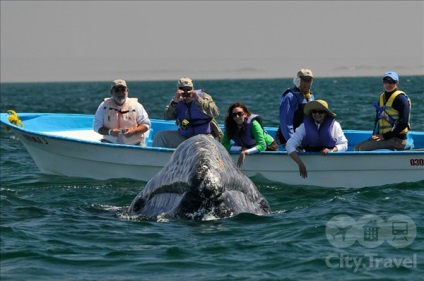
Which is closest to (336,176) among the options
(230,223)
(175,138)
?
(175,138)

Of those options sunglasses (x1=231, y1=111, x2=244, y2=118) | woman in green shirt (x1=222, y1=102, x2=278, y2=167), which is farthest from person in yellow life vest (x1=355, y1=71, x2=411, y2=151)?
sunglasses (x1=231, y1=111, x2=244, y2=118)

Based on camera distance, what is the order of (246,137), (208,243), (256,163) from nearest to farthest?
(208,243) < (246,137) < (256,163)

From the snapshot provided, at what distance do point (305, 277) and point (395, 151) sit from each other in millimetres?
5434

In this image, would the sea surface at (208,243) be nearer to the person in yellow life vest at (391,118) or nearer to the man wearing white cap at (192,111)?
the person in yellow life vest at (391,118)

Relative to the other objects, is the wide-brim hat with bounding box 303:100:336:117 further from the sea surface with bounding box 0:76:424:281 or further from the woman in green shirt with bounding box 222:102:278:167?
the sea surface with bounding box 0:76:424:281

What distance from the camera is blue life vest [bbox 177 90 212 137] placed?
13180 millimetres

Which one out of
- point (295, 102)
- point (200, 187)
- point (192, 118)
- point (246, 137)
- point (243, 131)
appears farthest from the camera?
point (192, 118)

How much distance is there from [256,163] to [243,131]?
647 mm

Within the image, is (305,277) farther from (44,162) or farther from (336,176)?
(44,162)

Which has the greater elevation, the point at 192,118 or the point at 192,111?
the point at 192,111

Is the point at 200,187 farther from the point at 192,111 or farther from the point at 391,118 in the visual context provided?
the point at 391,118

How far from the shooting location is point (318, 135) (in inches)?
489

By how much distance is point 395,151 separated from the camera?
12.5m

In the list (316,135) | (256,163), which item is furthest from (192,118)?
(316,135)
